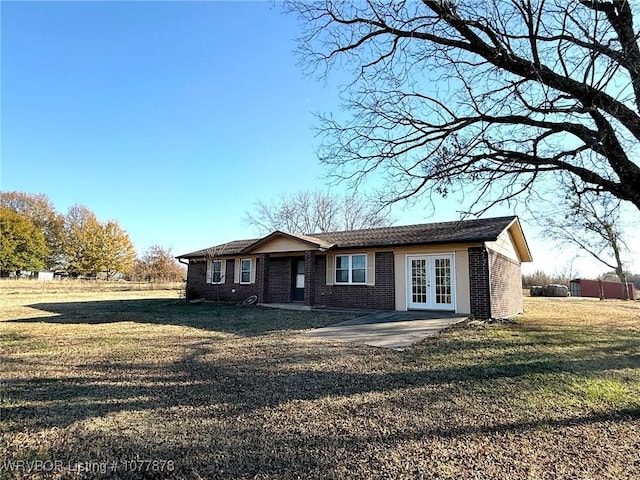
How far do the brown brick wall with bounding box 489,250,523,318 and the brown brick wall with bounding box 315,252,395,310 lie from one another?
11.3ft

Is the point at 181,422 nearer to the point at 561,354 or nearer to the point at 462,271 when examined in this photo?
the point at 561,354

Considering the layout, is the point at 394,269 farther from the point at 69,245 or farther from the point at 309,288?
the point at 69,245

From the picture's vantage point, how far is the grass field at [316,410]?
9.30 feet

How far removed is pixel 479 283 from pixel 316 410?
30.3ft

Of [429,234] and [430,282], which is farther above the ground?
[429,234]

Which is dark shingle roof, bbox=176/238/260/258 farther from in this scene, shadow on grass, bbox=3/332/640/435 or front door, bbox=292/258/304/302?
shadow on grass, bbox=3/332/640/435

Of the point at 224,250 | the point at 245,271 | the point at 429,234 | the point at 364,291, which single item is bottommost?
the point at 364,291

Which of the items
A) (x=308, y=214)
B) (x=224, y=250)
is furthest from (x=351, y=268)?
(x=308, y=214)

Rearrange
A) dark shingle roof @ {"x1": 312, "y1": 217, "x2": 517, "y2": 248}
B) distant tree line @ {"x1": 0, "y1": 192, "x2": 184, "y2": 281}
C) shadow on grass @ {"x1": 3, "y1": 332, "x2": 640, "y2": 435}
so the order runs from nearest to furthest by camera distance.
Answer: shadow on grass @ {"x1": 3, "y1": 332, "x2": 640, "y2": 435} < dark shingle roof @ {"x1": 312, "y1": 217, "x2": 517, "y2": 248} < distant tree line @ {"x1": 0, "y1": 192, "x2": 184, "y2": 281}

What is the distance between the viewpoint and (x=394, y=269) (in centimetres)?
1323

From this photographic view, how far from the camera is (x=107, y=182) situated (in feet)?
74.6

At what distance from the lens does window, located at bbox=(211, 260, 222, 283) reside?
19.1 m

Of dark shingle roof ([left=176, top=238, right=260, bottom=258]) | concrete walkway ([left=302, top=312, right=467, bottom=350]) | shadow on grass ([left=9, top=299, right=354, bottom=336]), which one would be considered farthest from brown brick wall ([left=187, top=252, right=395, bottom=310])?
shadow on grass ([left=9, top=299, right=354, bottom=336])

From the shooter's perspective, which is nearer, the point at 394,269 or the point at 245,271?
the point at 394,269
